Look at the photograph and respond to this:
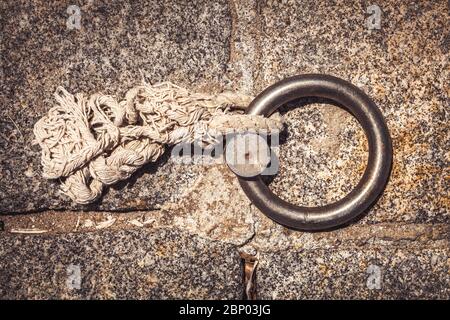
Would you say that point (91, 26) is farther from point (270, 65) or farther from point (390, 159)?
point (390, 159)

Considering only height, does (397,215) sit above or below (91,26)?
below

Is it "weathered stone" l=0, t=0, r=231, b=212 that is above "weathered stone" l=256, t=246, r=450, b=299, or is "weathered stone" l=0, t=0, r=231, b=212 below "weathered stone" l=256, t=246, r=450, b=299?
above

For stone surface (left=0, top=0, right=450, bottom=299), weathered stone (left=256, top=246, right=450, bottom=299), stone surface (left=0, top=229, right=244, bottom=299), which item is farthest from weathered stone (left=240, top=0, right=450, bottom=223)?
stone surface (left=0, top=229, right=244, bottom=299)

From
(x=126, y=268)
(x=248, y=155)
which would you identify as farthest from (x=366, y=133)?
(x=126, y=268)

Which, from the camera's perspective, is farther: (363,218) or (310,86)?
(363,218)

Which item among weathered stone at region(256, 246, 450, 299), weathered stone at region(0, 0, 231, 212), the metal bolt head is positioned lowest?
weathered stone at region(256, 246, 450, 299)

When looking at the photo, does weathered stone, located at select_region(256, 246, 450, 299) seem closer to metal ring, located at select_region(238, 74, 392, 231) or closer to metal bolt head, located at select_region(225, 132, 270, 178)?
metal ring, located at select_region(238, 74, 392, 231)

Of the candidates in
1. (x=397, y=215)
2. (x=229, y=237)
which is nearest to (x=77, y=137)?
(x=229, y=237)
